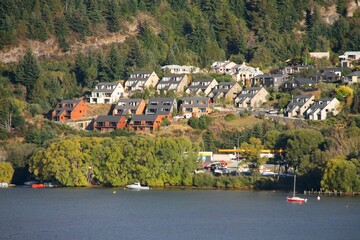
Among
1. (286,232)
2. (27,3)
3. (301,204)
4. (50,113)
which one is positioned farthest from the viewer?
(27,3)

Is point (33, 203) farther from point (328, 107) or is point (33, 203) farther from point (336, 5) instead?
point (336, 5)

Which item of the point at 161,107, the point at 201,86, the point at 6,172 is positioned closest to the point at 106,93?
the point at 161,107

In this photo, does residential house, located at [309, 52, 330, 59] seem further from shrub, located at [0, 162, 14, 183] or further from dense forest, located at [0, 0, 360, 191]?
shrub, located at [0, 162, 14, 183]

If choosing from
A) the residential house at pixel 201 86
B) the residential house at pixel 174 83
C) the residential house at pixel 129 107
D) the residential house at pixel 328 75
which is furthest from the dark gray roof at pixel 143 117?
the residential house at pixel 328 75

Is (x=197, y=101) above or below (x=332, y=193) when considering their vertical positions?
above

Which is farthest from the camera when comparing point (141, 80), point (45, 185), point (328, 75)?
point (141, 80)

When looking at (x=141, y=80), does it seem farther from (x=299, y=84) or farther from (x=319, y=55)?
(x=319, y=55)

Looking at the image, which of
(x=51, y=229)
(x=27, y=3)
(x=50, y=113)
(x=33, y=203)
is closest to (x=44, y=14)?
(x=27, y=3)
